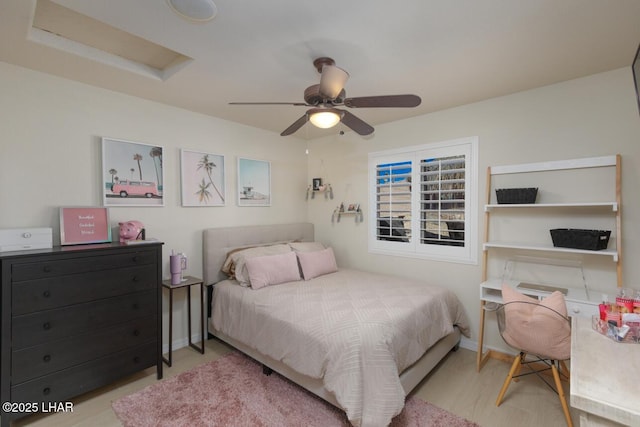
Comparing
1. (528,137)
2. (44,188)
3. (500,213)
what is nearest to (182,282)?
(44,188)

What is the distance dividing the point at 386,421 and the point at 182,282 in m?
2.12

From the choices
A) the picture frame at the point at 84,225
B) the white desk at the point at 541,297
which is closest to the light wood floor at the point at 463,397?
the white desk at the point at 541,297

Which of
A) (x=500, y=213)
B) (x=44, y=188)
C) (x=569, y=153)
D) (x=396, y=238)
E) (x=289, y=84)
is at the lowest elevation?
(x=396, y=238)

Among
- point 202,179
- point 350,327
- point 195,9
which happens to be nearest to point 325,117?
point 195,9

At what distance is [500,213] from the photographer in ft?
9.50

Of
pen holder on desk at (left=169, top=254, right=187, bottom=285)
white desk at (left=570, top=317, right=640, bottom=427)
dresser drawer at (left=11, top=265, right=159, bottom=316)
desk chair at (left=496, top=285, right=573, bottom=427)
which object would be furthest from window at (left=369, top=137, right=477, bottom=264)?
dresser drawer at (left=11, top=265, right=159, bottom=316)

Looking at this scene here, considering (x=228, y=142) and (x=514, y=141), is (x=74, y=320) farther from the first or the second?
(x=514, y=141)

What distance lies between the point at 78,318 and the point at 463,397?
2.89 m

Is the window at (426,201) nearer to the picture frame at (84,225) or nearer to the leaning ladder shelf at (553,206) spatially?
the leaning ladder shelf at (553,206)

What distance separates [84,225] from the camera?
7.91 ft

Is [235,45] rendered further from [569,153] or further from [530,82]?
[569,153]

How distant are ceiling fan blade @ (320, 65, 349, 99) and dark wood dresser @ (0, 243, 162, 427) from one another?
1843 millimetres

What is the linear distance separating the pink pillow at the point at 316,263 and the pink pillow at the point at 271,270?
0.32 ft

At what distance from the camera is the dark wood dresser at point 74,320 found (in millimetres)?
1868
